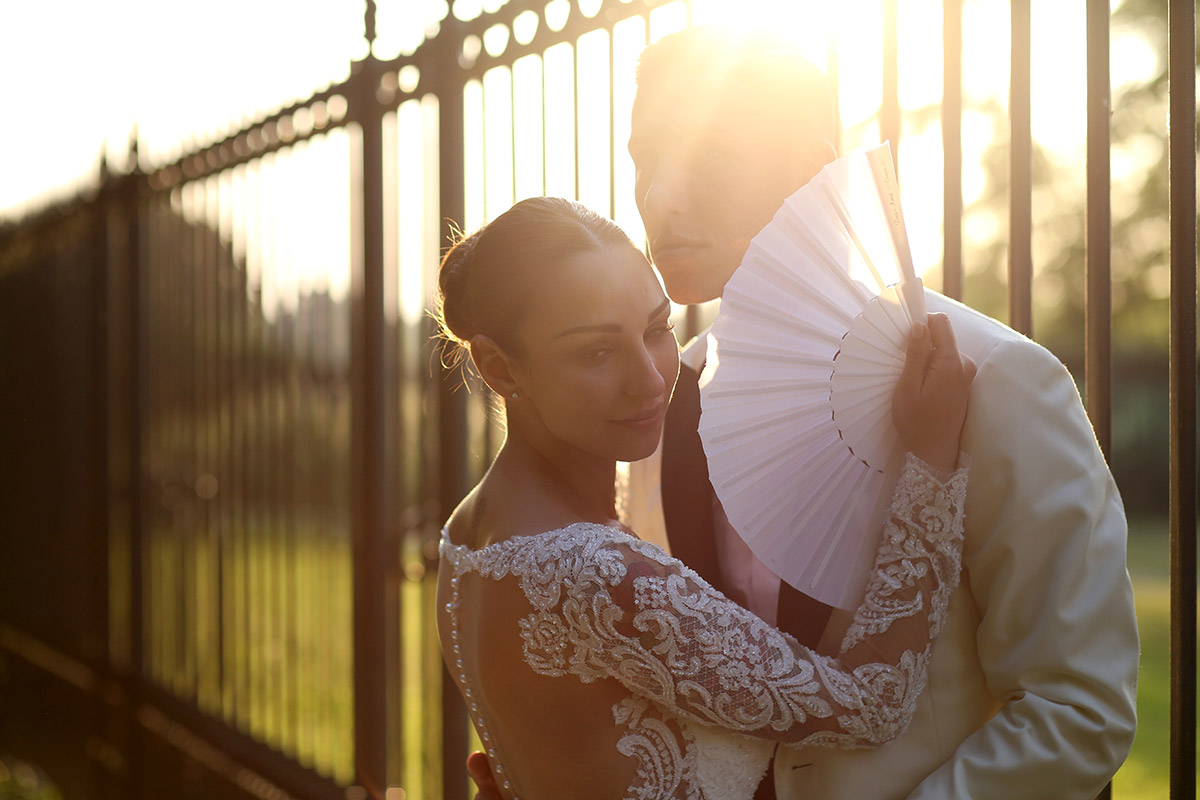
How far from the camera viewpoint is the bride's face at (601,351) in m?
1.62

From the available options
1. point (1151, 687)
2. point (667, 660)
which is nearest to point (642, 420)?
point (667, 660)

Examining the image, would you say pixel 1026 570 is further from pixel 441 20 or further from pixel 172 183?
pixel 172 183

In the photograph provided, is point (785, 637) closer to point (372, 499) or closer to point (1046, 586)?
point (1046, 586)

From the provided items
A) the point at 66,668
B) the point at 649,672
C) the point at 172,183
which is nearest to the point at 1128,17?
the point at 172,183

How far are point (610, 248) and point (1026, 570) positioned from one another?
79 centimetres

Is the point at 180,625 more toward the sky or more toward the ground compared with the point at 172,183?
more toward the ground

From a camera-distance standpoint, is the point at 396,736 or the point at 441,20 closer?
the point at 441,20

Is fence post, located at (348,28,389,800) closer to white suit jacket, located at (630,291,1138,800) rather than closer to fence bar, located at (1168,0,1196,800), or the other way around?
white suit jacket, located at (630,291,1138,800)

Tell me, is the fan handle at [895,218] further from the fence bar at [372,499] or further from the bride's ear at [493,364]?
the fence bar at [372,499]

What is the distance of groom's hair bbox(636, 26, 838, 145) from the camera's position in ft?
5.94

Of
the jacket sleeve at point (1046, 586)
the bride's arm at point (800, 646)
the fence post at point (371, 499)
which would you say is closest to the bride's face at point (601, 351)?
the bride's arm at point (800, 646)

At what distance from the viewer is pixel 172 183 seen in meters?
5.27

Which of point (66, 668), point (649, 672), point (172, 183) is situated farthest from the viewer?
point (66, 668)

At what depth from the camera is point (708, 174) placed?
6.01ft
